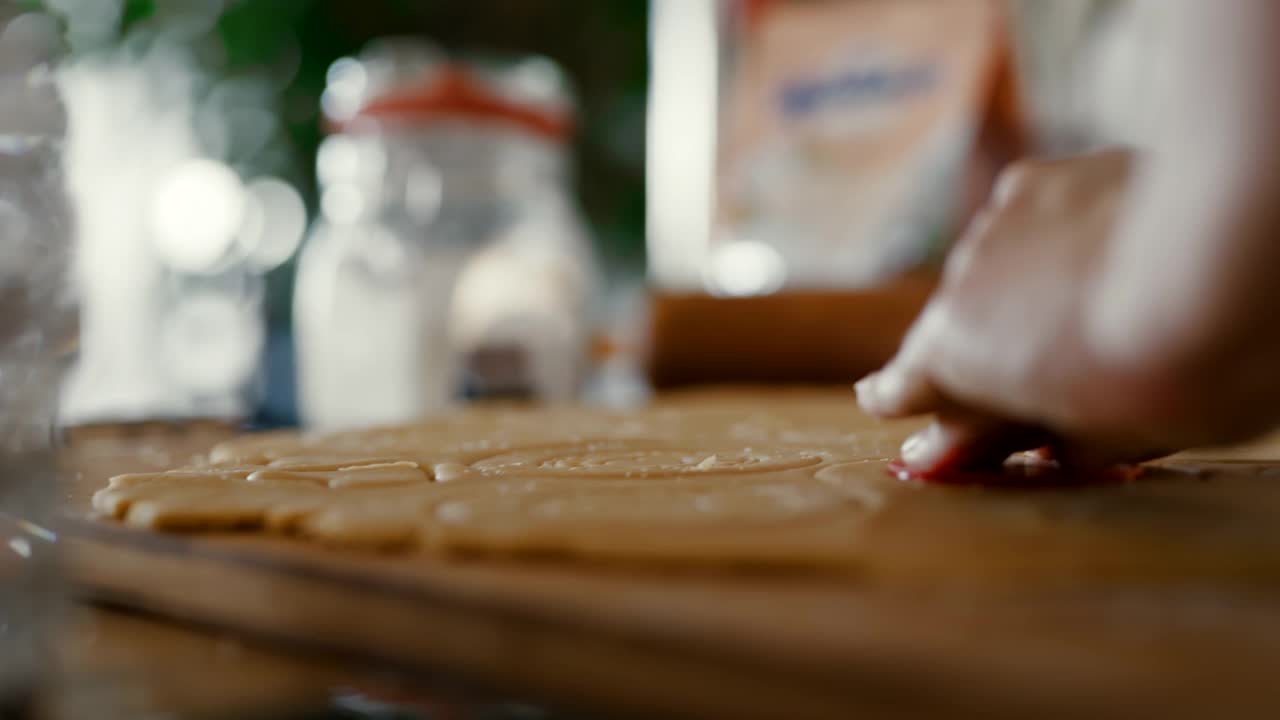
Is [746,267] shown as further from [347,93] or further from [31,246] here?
[31,246]

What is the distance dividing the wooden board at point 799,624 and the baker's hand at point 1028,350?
0.13ft

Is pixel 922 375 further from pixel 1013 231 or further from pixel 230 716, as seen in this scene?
pixel 230 716

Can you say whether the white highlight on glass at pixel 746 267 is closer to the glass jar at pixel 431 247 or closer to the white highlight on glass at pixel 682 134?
the white highlight on glass at pixel 682 134

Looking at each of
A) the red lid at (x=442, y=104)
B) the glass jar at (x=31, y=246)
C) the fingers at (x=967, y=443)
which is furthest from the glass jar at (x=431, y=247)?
the fingers at (x=967, y=443)

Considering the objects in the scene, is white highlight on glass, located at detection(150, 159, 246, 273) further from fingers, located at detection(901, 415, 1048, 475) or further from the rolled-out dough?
fingers, located at detection(901, 415, 1048, 475)

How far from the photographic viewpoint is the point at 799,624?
0.20m

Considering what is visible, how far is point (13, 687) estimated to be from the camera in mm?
224

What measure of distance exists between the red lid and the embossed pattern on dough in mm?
778

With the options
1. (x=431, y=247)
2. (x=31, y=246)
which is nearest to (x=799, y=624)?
(x=31, y=246)

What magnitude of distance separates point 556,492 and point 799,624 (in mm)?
Answer: 152

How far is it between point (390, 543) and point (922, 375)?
0.17 metres

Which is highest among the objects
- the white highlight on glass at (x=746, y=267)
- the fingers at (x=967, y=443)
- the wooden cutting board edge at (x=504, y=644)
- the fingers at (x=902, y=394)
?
the white highlight on glass at (x=746, y=267)

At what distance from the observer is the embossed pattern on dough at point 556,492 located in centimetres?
26

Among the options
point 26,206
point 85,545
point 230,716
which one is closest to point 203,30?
point 26,206
